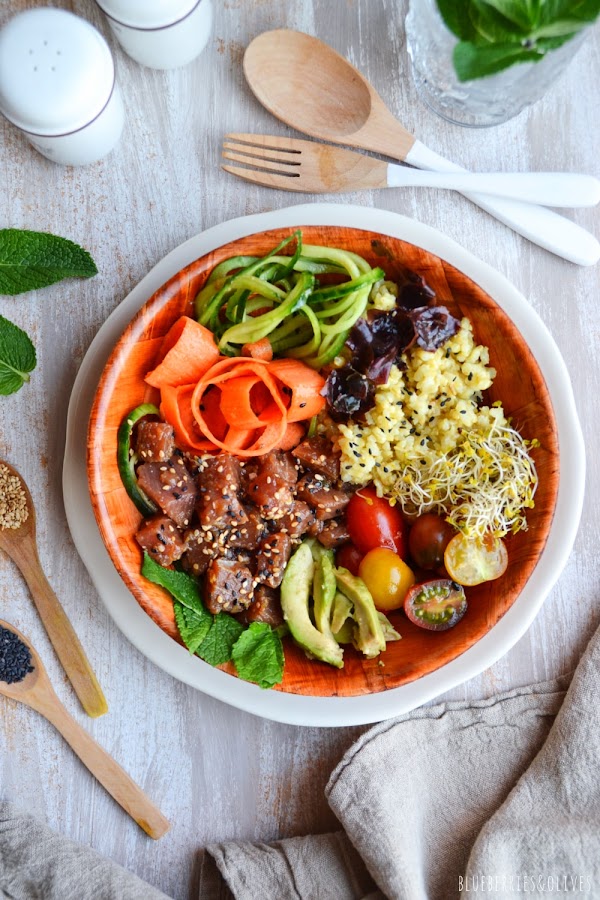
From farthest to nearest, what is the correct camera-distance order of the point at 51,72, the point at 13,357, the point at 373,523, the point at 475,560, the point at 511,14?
the point at 13,357
the point at 373,523
the point at 475,560
the point at 51,72
the point at 511,14

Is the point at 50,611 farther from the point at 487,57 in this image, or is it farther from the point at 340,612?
the point at 487,57

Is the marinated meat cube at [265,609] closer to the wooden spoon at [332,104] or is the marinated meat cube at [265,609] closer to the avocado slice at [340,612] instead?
the avocado slice at [340,612]

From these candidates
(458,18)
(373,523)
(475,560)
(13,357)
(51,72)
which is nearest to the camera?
(458,18)

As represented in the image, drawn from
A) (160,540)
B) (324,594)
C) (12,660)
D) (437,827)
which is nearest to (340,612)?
(324,594)

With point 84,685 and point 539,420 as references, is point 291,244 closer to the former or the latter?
point 539,420

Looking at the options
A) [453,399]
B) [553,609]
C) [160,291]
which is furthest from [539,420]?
[160,291]

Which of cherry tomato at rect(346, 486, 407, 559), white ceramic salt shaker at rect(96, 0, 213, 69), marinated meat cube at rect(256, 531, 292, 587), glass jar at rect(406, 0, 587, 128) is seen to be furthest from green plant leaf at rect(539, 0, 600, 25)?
marinated meat cube at rect(256, 531, 292, 587)

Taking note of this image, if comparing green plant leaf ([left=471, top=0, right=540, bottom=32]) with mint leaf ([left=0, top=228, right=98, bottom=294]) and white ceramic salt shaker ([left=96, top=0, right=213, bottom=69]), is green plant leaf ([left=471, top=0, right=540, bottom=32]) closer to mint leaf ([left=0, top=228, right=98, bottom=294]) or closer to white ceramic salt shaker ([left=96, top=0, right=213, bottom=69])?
white ceramic salt shaker ([left=96, top=0, right=213, bottom=69])
